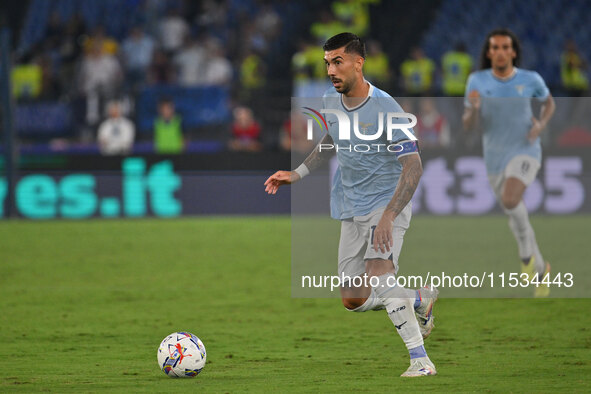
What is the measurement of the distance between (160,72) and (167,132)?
9.82 feet

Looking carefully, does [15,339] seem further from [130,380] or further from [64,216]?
[64,216]

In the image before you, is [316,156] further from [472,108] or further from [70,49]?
[70,49]

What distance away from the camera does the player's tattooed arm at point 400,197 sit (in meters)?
Result: 6.01

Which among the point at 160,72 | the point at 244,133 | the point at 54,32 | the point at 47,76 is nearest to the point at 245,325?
the point at 244,133

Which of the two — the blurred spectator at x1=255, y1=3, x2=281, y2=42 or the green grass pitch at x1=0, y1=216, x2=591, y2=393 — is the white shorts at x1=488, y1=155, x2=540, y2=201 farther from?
the blurred spectator at x1=255, y1=3, x2=281, y2=42

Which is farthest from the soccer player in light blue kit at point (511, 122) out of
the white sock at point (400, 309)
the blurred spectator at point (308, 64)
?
the blurred spectator at point (308, 64)

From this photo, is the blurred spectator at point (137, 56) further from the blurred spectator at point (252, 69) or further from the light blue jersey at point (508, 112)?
the light blue jersey at point (508, 112)

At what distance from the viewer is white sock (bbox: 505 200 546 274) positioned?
938 cm

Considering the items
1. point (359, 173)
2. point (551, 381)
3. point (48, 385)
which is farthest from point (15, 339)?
point (551, 381)

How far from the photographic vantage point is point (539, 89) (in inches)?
380

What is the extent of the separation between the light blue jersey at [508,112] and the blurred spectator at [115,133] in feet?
29.0

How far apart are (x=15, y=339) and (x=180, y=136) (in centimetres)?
1049

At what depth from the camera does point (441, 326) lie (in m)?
8.32

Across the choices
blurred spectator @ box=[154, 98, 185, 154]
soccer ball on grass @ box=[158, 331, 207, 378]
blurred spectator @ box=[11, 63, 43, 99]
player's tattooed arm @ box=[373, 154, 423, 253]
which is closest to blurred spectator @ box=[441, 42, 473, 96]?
blurred spectator @ box=[154, 98, 185, 154]
